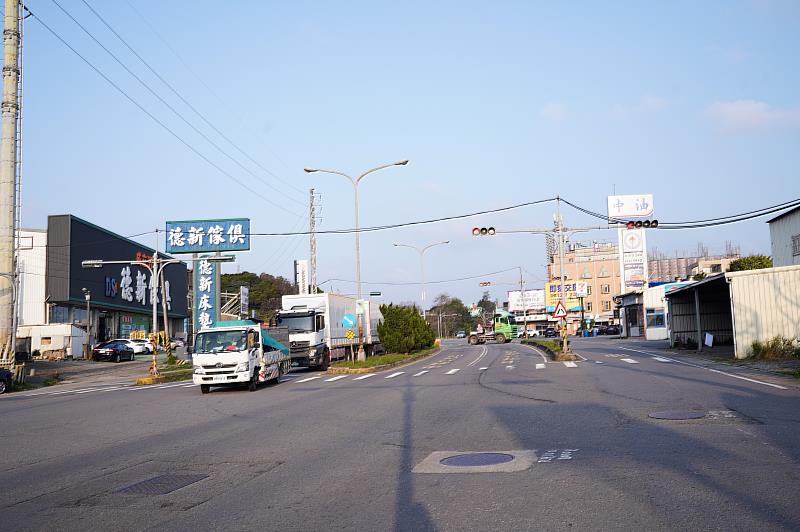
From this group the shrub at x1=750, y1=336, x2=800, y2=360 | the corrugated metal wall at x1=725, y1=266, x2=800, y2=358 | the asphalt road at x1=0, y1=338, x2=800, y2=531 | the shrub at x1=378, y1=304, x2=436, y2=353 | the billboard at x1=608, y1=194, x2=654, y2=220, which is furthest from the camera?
the billboard at x1=608, y1=194, x2=654, y2=220

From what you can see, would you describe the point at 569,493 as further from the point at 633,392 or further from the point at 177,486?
the point at 633,392

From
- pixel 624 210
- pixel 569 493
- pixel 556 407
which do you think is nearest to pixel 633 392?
pixel 556 407

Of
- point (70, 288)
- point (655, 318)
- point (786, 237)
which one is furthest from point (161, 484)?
point (655, 318)

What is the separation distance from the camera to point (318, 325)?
3341 cm

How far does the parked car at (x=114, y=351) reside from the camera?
171 feet

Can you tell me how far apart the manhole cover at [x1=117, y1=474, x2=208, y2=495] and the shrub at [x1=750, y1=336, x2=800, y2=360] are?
2281 cm

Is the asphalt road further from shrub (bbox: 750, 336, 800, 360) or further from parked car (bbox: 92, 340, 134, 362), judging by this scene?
parked car (bbox: 92, 340, 134, 362)

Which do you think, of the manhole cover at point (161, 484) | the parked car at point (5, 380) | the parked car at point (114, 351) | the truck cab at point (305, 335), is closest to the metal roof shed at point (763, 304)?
the truck cab at point (305, 335)

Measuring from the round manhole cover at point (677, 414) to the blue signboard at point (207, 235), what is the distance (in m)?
43.2

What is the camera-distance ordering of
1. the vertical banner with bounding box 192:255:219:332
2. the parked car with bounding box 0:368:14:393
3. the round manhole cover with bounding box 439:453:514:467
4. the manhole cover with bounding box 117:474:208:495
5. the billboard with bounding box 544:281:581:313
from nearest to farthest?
the manhole cover with bounding box 117:474:208:495 < the round manhole cover with bounding box 439:453:514:467 < the parked car with bounding box 0:368:14:393 < the vertical banner with bounding box 192:255:219:332 < the billboard with bounding box 544:281:581:313

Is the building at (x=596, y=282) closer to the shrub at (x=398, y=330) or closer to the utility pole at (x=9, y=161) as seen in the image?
the shrub at (x=398, y=330)

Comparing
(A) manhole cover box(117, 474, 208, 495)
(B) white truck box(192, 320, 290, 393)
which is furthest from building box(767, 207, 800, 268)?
(A) manhole cover box(117, 474, 208, 495)

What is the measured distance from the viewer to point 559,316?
114 feet

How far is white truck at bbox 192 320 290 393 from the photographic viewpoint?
2214cm
